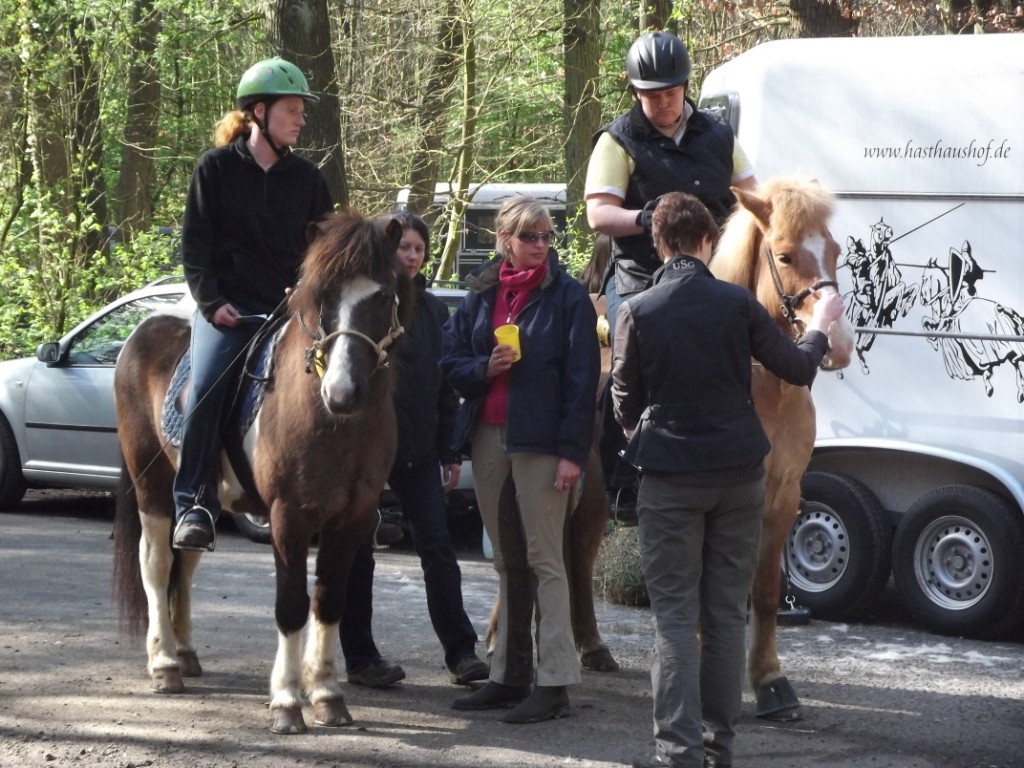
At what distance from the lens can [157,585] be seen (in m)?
6.66

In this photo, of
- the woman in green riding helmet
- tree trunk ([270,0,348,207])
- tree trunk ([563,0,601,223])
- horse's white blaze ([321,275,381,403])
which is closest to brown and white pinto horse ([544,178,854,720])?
horse's white blaze ([321,275,381,403])

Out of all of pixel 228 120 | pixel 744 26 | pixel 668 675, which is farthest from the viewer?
pixel 744 26

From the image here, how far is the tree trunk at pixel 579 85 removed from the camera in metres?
16.4

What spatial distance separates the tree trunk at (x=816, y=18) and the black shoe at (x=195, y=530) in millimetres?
9159

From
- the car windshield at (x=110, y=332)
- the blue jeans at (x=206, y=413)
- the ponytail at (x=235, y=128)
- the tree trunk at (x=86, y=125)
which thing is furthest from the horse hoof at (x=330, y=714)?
the tree trunk at (x=86, y=125)

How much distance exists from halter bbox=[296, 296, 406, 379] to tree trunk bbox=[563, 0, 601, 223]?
35.8 feet

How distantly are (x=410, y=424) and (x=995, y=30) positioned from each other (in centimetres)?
1058

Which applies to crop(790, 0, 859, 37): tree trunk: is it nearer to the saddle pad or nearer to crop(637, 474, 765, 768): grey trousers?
the saddle pad

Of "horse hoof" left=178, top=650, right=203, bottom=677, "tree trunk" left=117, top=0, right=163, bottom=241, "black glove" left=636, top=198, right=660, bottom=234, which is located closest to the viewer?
"black glove" left=636, top=198, right=660, bottom=234

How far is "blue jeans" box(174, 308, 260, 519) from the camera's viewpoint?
6.12 metres

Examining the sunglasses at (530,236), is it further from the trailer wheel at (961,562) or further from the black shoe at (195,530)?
the trailer wheel at (961,562)

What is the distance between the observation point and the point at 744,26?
1791 cm

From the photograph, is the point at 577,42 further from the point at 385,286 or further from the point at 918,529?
the point at 385,286

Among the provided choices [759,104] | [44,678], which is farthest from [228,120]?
[759,104]
